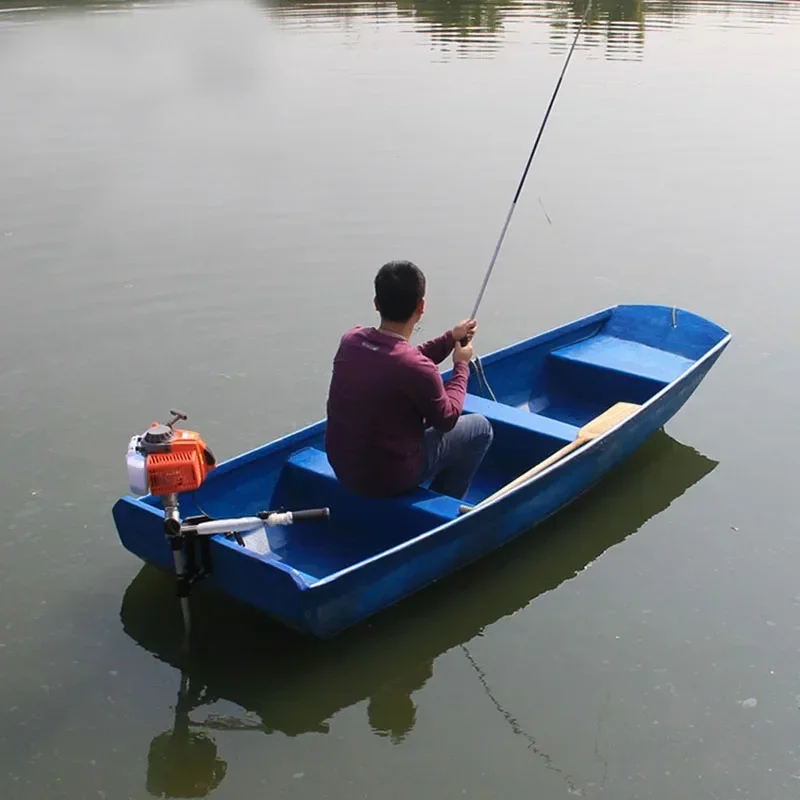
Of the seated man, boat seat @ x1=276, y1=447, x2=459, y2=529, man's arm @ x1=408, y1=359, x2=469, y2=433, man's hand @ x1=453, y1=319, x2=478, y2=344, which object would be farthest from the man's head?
boat seat @ x1=276, y1=447, x2=459, y2=529

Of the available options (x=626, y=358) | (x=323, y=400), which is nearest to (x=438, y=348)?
(x=323, y=400)

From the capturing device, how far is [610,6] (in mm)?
26594

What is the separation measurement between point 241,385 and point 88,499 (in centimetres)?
160

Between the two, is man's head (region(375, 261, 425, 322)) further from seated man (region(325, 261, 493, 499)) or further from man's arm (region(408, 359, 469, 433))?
man's arm (region(408, 359, 469, 433))

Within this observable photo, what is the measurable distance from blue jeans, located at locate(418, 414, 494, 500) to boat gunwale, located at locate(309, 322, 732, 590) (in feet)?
1.01

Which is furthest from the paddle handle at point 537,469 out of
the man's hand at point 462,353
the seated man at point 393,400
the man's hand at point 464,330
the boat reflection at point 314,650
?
the man's hand at point 464,330

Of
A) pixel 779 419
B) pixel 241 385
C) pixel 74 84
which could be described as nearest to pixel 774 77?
pixel 74 84

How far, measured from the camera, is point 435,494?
16.2 feet

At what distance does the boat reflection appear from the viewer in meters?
4.18

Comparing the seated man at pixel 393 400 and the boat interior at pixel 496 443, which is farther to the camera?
the boat interior at pixel 496 443

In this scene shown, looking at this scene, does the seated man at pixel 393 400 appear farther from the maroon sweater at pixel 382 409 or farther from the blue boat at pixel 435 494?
the blue boat at pixel 435 494

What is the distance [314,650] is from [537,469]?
4.65ft

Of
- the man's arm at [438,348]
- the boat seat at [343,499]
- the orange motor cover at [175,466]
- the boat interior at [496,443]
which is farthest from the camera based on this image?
the man's arm at [438,348]

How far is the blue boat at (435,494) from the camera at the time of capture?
432 centimetres
